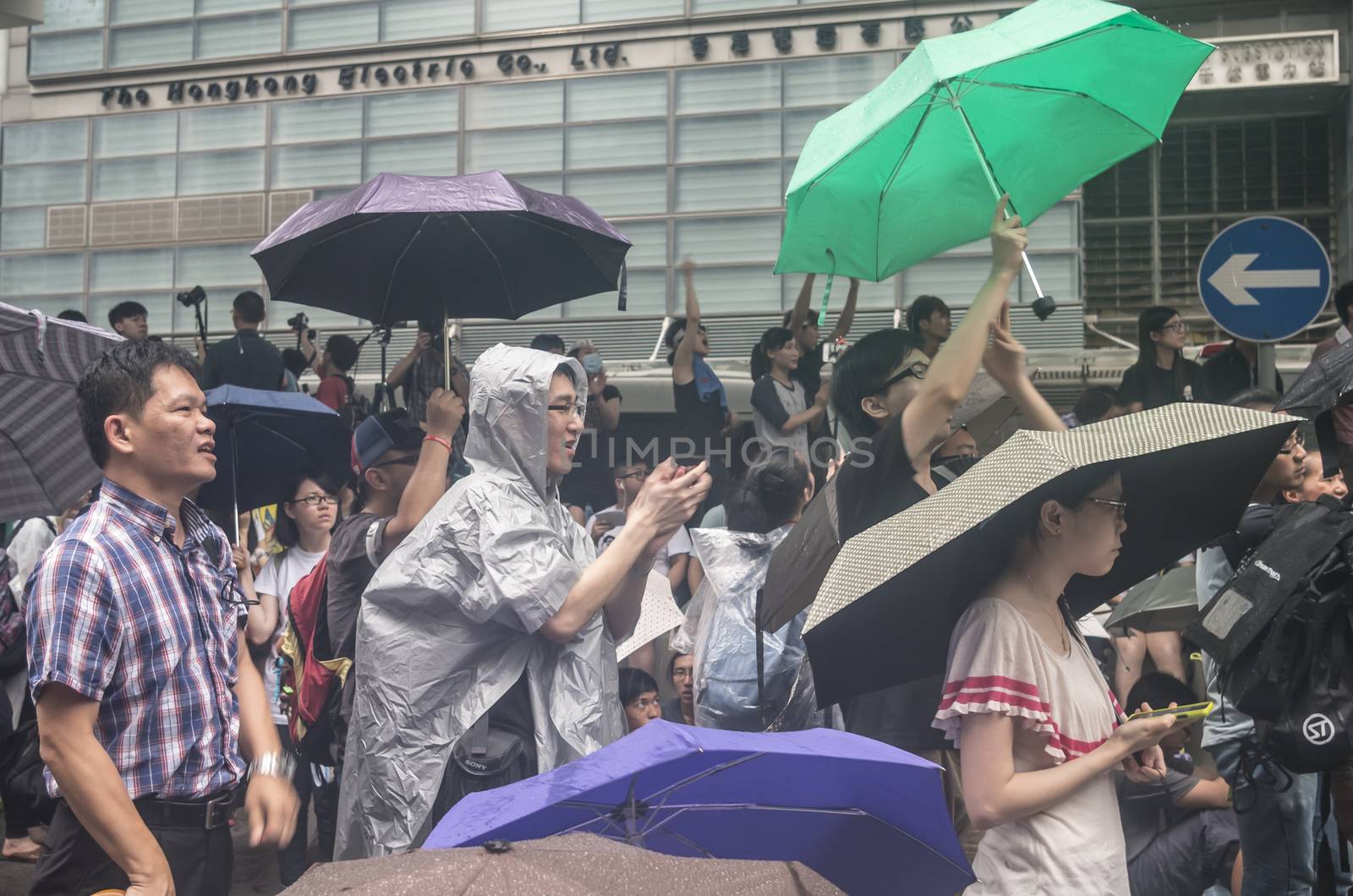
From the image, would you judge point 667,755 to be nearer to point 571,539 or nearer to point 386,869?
point 386,869

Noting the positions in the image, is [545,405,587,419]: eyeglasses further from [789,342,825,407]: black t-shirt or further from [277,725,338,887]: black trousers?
[789,342,825,407]: black t-shirt

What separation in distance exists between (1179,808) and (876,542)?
9.28 ft

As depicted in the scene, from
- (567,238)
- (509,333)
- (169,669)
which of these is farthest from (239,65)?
(169,669)

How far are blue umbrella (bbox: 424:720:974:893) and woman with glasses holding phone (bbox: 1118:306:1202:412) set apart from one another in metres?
6.23

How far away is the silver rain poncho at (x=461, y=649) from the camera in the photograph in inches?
151

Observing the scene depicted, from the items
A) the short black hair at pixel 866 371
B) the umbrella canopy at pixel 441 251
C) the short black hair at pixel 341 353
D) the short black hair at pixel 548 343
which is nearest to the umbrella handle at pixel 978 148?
the short black hair at pixel 866 371

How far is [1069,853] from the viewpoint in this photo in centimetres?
301

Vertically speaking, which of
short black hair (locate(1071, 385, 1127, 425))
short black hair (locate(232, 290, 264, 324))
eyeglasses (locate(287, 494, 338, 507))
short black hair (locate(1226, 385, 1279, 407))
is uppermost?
short black hair (locate(232, 290, 264, 324))

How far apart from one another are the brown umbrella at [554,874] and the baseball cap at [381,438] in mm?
3255

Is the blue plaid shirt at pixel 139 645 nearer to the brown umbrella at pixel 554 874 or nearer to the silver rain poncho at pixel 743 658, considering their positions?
the brown umbrella at pixel 554 874

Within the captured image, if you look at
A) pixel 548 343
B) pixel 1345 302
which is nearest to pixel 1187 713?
pixel 1345 302

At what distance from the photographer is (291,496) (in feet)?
22.6

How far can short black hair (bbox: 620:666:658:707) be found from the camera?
6.46 m

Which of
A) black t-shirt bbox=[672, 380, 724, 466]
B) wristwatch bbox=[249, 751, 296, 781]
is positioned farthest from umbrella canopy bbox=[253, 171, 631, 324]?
black t-shirt bbox=[672, 380, 724, 466]
